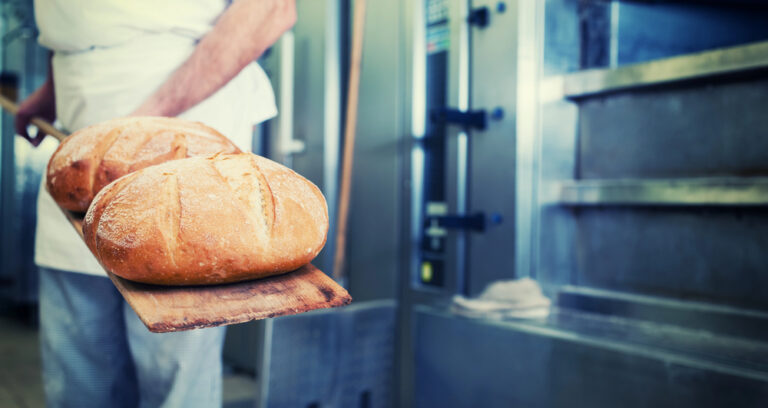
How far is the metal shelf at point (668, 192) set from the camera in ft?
4.24

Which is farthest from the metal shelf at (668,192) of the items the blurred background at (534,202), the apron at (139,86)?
the apron at (139,86)

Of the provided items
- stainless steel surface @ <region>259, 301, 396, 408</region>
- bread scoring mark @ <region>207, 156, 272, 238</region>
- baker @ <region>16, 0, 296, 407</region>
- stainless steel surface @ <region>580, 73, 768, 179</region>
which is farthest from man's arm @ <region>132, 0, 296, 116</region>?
stainless steel surface @ <region>580, 73, 768, 179</region>

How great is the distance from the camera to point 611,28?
172 cm

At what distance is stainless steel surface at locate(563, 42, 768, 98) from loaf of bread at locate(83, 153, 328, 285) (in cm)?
115

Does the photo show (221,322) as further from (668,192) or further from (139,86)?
(668,192)

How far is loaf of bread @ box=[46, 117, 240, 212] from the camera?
0.66 metres

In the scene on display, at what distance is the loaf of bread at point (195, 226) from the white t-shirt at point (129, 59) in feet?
0.73

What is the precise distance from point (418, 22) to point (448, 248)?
730 millimetres

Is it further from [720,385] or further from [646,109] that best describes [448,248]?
[720,385]

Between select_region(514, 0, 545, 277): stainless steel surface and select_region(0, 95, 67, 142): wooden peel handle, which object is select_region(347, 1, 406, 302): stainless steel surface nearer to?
select_region(514, 0, 545, 277): stainless steel surface

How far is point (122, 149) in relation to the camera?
0.66 meters

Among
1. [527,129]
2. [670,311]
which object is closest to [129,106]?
[527,129]

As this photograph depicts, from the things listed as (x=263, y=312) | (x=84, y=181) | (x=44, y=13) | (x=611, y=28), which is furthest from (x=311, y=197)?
(x=611, y=28)

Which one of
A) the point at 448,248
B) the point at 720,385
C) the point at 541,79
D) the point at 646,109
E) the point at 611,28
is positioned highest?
the point at 611,28
